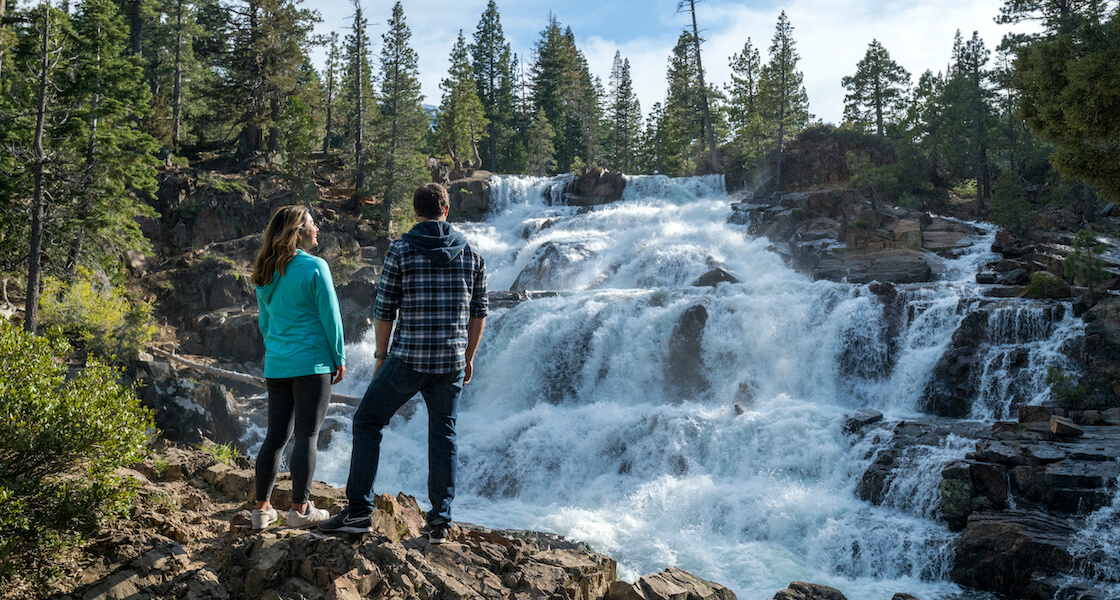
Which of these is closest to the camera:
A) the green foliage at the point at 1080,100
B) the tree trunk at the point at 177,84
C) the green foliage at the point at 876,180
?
the green foliage at the point at 1080,100

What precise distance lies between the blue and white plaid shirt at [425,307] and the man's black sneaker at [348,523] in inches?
36.1

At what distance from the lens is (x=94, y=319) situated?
566 inches

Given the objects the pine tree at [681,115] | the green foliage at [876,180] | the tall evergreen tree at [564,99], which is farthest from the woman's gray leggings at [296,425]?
the tall evergreen tree at [564,99]

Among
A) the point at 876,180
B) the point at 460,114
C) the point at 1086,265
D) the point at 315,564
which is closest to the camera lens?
the point at 315,564

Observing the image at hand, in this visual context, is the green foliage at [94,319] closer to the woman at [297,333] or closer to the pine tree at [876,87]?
the woman at [297,333]

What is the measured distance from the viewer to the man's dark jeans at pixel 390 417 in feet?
12.5

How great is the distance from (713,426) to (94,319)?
13220 millimetres

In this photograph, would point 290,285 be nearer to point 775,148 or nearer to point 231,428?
point 231,428

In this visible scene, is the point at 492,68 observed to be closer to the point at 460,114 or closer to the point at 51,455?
the point at 460,114

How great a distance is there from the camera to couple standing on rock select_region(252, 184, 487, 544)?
3.83 m

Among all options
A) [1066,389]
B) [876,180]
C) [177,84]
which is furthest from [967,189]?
[177,84]

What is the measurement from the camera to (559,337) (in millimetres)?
17453

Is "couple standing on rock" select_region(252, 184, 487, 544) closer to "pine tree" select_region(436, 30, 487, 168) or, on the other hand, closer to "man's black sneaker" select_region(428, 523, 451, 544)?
"man's black sneaker" select_region(428, 523, 451, 544)

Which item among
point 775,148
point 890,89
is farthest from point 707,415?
point 890,89
